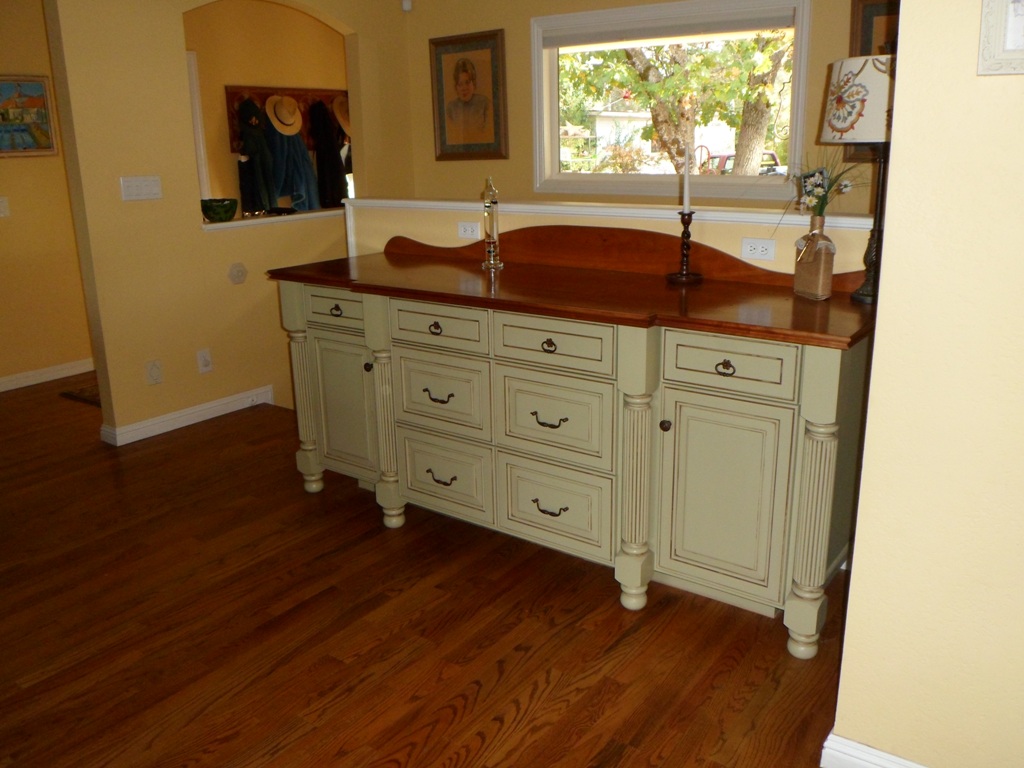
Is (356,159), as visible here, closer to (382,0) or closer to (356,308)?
(382,0)

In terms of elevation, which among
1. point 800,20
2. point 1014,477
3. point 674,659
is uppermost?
point 800,20

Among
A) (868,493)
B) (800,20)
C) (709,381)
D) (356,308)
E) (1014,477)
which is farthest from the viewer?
(800,20)

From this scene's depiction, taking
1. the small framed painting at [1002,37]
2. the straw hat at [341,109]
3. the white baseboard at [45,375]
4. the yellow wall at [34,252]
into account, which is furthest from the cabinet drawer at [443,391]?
the straw hat at [341,109]

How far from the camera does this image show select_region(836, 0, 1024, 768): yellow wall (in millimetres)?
1479

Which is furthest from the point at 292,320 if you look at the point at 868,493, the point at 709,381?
the point at 868,493

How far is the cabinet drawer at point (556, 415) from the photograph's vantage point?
96.8 inches

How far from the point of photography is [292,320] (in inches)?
126

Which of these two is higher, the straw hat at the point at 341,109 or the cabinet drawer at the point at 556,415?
the straw hat at the point at 341,109

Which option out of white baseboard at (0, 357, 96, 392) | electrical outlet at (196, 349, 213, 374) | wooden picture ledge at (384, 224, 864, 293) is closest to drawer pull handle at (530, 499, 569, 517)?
wooden picture ledge at (384, 224, 864, 293)

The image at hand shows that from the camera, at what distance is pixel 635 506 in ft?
8.02

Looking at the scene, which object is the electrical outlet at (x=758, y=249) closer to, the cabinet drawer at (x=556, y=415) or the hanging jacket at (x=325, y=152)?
the cabinet drawer at (x=556, y=415)

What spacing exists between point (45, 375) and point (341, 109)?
3.03 metres

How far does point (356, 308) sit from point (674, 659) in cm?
156

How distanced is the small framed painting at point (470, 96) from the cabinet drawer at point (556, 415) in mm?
2812
